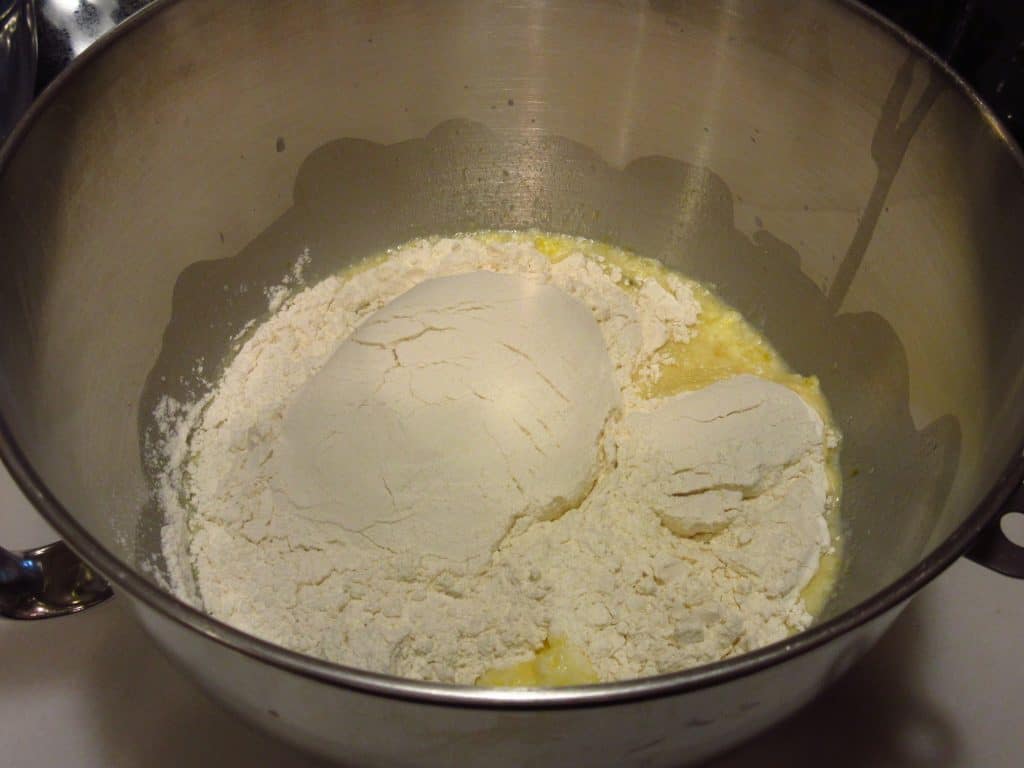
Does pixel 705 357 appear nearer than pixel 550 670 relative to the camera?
No

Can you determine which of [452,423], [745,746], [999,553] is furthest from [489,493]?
[999,553]

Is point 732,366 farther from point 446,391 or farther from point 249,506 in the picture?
point 249,506

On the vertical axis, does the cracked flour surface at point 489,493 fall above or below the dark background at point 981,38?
below

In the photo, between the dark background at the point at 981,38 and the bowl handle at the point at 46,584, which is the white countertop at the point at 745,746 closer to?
the bowl handle at the point at 46,584

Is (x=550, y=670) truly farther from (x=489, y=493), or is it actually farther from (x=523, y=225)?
(x=523, y=225)

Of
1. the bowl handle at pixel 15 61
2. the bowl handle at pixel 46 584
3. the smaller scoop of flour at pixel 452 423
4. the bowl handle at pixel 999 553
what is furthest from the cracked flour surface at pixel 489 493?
the bowl handle at pixel 15 61

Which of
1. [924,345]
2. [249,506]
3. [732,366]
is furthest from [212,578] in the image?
[924,345]

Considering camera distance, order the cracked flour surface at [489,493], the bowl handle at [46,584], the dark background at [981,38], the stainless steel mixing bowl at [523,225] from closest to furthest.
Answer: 1. the stainless steel mixing bowl at [523,225]
2. the bowl handle at [46,584]
3. the cracked flour surface at [489,493]
4. the dark background at [981,38]

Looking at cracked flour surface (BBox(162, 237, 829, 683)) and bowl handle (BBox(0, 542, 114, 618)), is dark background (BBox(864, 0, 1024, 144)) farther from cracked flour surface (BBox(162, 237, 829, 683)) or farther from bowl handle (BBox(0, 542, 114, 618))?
bowl handle (BBox(0, 542, 114, 618))
